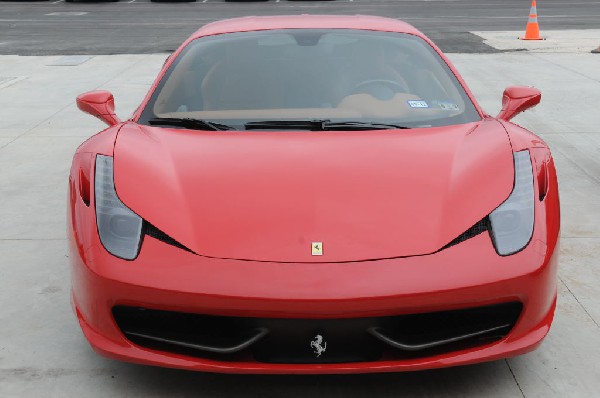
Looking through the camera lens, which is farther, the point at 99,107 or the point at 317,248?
the point at 99,107

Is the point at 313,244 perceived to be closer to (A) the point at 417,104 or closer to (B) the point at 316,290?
(B) the point at 316,290

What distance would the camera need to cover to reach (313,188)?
3.38 meters

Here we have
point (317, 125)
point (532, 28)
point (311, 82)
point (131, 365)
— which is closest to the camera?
point (131, 365)

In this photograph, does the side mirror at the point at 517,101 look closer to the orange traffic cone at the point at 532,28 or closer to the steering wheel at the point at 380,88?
the steering wheel at the point at 380,88

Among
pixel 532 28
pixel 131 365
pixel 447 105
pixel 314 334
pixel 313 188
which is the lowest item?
pixel 532 28

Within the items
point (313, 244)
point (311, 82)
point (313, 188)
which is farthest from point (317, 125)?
point (313, 244)

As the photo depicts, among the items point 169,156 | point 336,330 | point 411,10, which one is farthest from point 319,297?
point 411,10

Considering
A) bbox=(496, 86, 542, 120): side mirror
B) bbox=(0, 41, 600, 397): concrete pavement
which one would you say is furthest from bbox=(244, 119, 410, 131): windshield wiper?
bbox=(0, 41, 600, 397): concrete pavement

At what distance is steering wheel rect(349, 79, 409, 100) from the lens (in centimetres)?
435

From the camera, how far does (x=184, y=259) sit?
310cm

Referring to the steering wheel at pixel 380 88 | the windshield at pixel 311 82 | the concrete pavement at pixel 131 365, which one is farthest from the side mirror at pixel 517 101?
the concrete pavement at pixel 131 365

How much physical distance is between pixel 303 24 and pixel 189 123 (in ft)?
3.59

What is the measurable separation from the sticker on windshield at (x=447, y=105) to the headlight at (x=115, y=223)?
1.56 metres

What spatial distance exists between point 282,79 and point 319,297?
1.68m
